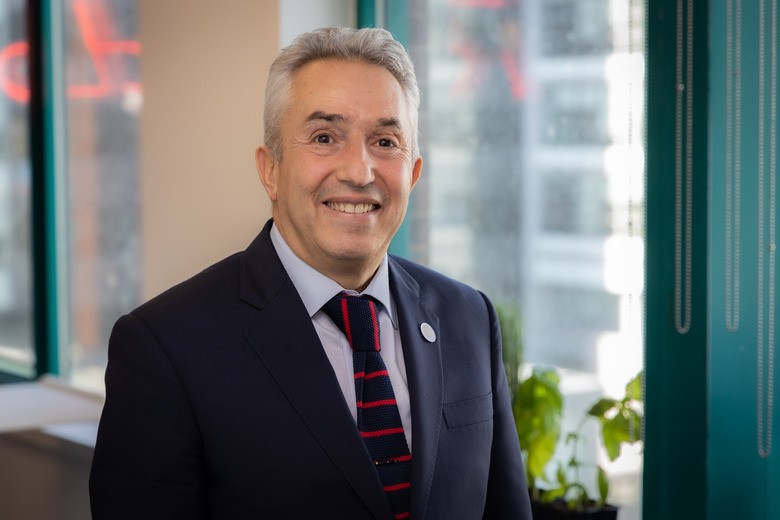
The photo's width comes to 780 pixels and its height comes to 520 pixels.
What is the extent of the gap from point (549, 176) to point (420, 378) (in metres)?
1.48

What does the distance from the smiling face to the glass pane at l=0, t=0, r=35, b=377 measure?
4.02 m

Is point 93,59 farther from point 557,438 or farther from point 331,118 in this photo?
point 331,118

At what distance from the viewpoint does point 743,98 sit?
7.32ft

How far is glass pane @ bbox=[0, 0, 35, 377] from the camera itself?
5.27 metres

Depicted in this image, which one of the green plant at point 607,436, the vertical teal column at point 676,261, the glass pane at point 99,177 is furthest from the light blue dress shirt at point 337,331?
the glass pane at point 99,177

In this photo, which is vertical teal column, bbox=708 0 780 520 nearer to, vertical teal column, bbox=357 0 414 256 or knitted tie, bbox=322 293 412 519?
knitted tie, bbox=322 293 412 519

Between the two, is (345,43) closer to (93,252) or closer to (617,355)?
(617,355)

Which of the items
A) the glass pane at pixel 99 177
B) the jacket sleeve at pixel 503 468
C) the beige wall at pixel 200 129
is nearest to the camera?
the jacket sleeve at pixel 503 468

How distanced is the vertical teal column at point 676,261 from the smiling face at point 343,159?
877 mm

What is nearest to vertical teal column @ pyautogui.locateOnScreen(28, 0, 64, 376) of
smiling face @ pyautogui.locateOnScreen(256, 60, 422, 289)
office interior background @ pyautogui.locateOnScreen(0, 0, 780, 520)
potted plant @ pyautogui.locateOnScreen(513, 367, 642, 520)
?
office interior background @ pyautogui.locateOnScreen(0, 0, 780, 520)

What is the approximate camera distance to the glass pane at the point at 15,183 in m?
5.27

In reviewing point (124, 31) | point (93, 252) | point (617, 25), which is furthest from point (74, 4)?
point (617, 25)

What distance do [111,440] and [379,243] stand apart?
57 cm

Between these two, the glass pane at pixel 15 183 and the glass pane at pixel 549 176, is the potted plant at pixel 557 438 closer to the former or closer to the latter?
the glass pane at pixel 549 176
